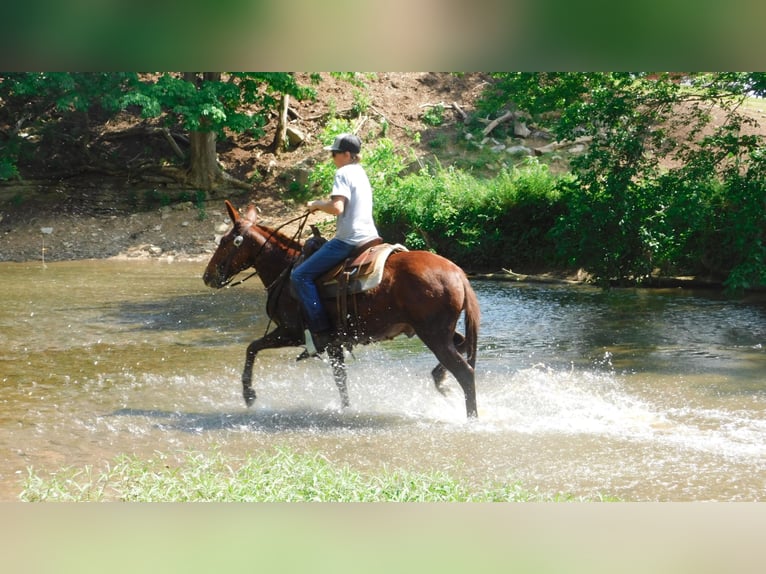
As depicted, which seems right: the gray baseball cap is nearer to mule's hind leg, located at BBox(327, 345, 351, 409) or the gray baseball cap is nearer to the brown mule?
the brown mule

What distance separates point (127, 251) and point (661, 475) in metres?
19.0

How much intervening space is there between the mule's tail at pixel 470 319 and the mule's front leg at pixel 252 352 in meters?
1.94

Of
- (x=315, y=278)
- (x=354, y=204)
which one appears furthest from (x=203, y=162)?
(x=354, y=204)

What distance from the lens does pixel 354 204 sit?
847 centimetres

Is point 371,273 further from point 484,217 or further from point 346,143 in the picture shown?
point 484,217

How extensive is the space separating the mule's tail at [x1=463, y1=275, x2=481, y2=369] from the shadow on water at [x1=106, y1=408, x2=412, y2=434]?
941mm

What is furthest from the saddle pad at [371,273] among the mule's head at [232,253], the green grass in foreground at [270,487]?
the green grass in foreground at [270,487]

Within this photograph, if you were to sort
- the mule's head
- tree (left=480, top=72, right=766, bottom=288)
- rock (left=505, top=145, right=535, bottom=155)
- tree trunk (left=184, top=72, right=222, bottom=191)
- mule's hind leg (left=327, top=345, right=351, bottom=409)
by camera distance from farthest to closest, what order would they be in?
rock (left=505, top=145, right=535, bottom=155) → tree trunk (left=184, top=72, right=222, bottom=191) → tree (left=480, top=72, right=766, bottom=288) → the mule's head → mule's hind leg (left=327, top=345, right=351, bottom=409)

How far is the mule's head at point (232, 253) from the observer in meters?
9.35

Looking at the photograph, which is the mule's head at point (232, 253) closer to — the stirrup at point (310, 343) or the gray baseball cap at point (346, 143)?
the stirrup at point (310, 343)

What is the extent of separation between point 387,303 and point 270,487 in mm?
3344

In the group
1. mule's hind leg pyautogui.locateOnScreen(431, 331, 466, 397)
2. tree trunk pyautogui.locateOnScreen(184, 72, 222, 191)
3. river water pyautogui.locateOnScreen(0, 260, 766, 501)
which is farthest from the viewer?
tree trunk pyautogui.locateOnScreen(184, 72, 222, 191)

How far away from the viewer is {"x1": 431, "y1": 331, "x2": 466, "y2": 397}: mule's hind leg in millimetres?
8836

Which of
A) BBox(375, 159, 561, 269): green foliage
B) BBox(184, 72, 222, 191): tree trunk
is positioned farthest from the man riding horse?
BBox(184, 72, 222, 191): tree trunk
